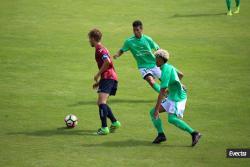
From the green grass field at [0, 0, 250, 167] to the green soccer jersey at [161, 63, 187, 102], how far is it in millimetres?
1139

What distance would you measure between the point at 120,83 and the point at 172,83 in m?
6.85

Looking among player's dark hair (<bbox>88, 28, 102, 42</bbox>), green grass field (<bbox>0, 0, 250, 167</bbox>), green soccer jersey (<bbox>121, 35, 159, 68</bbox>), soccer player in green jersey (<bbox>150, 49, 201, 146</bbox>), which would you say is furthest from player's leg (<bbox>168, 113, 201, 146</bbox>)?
green soccer jersey (<bbox>121, 35, 159, 68</bbox>)

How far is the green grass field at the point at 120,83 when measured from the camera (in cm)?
1374

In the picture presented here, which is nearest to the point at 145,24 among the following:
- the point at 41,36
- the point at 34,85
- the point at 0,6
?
the point at 41,36

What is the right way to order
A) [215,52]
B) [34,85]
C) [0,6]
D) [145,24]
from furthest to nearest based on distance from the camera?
[0,6]
[145,24]
[215,52]
[34,85]

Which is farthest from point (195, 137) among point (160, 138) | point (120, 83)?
point (120, 83)

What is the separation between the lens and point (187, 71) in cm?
2206

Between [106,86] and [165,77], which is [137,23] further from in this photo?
[165,77]

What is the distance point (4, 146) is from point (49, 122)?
2.30 meters

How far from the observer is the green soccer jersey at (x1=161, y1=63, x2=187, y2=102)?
1361 cm

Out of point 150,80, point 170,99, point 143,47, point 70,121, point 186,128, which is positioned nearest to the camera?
point 186,128

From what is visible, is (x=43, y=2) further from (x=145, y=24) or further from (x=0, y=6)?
(x=145, y=24)

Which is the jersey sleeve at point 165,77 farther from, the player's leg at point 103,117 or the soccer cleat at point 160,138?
the player's leg at point 103,117

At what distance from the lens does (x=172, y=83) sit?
13992mm
